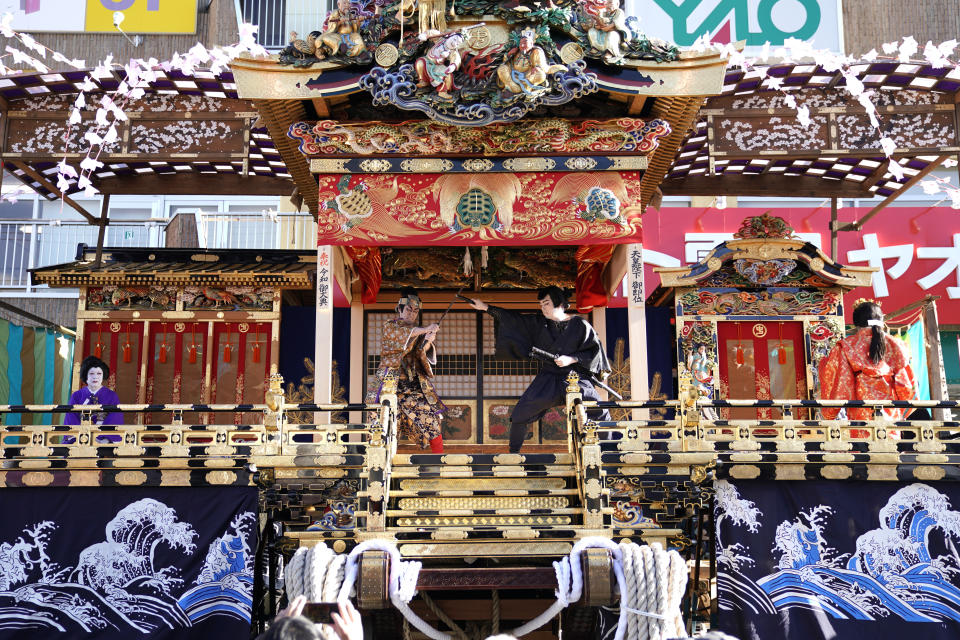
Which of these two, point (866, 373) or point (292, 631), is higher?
point (866, 373)

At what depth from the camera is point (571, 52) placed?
31.4 feet

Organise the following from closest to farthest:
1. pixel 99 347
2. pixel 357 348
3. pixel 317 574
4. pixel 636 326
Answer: pixel 317 574
pixel 636 326
pixel 99 347
pixel 357 348

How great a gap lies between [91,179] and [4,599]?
686cm

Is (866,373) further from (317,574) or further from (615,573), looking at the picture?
(317,574)

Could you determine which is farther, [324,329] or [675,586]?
[324,329]

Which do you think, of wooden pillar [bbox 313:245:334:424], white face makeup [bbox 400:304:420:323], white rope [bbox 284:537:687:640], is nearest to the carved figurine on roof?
wooden pillar [bbox 313:245:334:424]

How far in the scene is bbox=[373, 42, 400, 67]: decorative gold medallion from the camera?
959cm

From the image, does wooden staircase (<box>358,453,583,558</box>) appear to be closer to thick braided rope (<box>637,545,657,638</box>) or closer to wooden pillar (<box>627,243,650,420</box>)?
wooden pillar (<box>627,243,650,420</box>)

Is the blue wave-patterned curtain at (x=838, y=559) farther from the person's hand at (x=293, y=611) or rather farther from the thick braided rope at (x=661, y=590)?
the person's hand at (x=293, y=611)

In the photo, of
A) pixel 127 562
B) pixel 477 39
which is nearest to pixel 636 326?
pixel 477 39

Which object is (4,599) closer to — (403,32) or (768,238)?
(403,32)

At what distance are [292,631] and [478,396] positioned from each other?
9.50 m

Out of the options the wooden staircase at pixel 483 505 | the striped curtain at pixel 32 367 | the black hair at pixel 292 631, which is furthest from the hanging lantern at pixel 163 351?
the black hair at pixel 292 631

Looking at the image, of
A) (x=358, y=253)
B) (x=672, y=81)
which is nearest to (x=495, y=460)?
(x=358, y=253)
